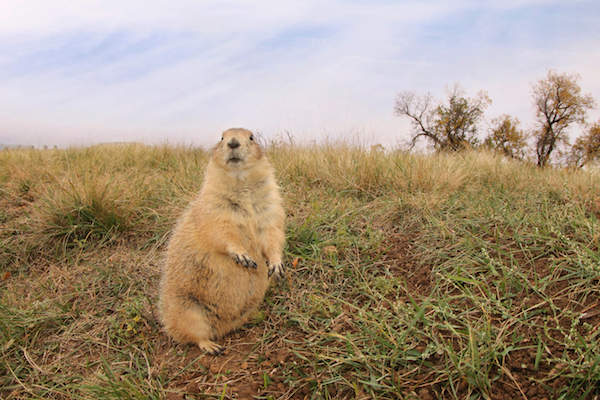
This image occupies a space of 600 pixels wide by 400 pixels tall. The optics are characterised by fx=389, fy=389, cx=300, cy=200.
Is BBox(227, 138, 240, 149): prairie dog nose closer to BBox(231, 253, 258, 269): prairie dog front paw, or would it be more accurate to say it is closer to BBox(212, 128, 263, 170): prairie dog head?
BBox(212, 128, 263, 170): prairie dog head

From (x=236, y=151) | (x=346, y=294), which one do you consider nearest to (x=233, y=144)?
(x=236, y=151)

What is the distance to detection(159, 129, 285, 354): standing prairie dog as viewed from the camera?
301 cm

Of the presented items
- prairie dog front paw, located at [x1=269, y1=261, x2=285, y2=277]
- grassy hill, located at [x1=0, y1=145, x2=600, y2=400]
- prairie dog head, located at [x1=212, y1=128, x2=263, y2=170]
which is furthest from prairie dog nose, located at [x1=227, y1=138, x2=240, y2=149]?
grassy hill, located at [x1=0, y1=145, x2=600, y2=400]

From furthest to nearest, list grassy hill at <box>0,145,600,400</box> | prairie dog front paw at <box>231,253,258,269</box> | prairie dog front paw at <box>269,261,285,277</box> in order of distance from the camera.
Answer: prairie dog front paw at <box>269,261,285,277</box> < prairie dog front paw at <box>231,253,258,269</box> < grassy hill at <box>0,145,600,400</box>

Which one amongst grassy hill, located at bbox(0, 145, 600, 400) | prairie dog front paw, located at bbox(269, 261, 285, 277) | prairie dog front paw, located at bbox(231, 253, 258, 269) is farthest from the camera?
prairie dog front paw, located at bbox(269, 261, 285, 277)

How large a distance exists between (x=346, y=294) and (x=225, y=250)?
1.09 meters

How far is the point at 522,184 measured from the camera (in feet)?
18.6

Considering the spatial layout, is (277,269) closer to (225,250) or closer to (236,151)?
(225,250)

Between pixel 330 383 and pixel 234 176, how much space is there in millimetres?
1719

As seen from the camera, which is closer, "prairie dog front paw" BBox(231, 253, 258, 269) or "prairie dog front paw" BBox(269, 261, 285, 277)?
"prairie dog front paw" BBox(231, 253, 258, 269)

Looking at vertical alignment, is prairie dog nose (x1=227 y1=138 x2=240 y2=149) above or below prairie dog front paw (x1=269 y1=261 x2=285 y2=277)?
above

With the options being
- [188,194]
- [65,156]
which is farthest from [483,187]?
[65,156]

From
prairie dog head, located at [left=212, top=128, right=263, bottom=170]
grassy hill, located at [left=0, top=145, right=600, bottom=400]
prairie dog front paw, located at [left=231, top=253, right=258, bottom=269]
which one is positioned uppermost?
prairie dog head, located at [left=212, top=128, right=263, bottom=170]

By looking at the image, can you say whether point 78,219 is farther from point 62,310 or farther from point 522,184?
point 522,184
